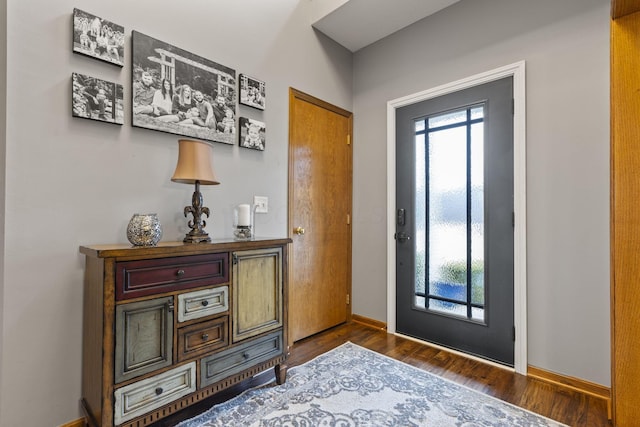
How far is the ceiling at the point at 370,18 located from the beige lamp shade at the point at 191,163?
1784 mm

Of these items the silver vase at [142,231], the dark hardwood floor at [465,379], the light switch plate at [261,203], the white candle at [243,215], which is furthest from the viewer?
the light switch plate at [261,203]

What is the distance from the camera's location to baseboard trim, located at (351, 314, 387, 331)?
2.92 meters

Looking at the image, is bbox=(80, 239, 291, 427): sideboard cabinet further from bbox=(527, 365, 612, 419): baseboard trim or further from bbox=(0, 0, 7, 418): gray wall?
bbox=(527, 365, 612, 419): baseboard trim

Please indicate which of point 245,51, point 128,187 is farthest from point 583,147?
point 128,187

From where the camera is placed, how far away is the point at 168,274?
1448 mm

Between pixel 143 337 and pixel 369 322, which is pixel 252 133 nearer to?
pixel 143 337

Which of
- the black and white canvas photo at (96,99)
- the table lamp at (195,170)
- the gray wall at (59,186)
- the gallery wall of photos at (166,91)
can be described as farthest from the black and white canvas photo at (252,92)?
the black and white canvas photo at (96,99)

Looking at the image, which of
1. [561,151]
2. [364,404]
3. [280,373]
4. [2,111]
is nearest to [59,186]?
[2,111]

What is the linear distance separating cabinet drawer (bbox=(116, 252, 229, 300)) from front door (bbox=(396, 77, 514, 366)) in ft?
5.63

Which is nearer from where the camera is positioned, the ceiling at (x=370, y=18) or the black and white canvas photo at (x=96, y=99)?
the black and white canvas photo at (x=96, y=99)

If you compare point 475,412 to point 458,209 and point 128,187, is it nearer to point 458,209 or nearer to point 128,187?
point 458,209

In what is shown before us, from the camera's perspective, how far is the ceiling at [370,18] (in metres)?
2.48

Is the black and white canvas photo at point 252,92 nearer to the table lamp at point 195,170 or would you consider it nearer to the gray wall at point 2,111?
the table lamp at point 195,170

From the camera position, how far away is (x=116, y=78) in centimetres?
164
